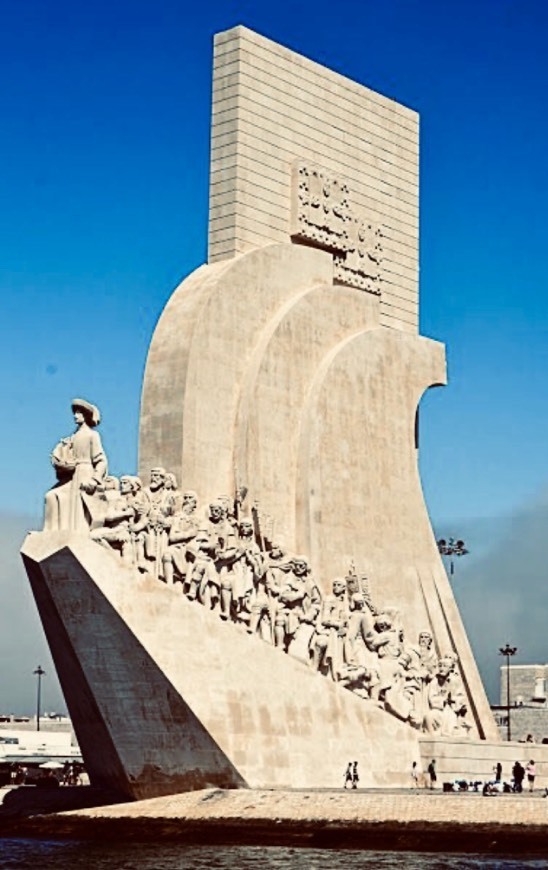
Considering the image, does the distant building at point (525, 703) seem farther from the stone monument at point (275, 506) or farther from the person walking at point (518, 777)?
the person walking at point (518, 777)

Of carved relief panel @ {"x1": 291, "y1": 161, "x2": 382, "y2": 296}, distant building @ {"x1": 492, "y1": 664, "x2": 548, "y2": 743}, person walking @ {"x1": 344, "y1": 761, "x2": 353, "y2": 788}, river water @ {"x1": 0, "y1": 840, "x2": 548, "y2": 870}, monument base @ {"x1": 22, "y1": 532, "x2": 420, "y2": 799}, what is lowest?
river water @ {"x1": 0, "y1": 840, "x2": 548, "y2": 870}

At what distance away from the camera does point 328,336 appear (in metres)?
26.6

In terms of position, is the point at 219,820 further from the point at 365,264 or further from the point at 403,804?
the point at 365,264

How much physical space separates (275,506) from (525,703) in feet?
63.8

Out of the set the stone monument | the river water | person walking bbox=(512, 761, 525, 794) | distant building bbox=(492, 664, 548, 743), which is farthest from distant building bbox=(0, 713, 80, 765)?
the river water

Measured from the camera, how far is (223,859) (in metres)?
17.9

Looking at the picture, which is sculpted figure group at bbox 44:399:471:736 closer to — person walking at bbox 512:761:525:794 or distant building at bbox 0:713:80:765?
person walking at bbox 512:761:525:794

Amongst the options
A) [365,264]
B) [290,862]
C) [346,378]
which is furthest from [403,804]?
[365,264]

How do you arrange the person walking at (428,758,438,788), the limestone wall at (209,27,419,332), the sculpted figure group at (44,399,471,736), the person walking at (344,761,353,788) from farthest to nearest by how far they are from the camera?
the limestone wall at (209,27,419,332) < the person walking at (428,758,438,788) < the person walking at (344,761,353,788) < the sculpted figure group at (44,399,471,736)

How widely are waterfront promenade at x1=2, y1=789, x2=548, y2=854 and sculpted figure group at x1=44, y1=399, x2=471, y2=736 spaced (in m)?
2.56

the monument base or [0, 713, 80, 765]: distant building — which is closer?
the monument base

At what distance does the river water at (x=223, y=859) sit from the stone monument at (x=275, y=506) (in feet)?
7.68

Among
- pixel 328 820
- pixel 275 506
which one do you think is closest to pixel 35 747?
pixel 275 506

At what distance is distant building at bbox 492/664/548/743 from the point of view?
4059 cm
